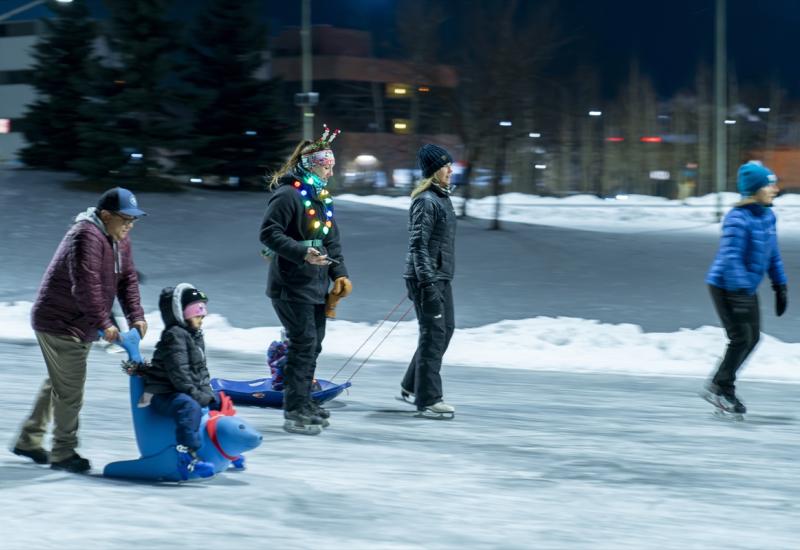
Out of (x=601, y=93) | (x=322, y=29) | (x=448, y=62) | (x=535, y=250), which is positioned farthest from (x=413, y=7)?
(x=322, y=29)

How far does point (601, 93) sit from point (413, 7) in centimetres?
5447

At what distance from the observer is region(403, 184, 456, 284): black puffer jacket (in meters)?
8.61

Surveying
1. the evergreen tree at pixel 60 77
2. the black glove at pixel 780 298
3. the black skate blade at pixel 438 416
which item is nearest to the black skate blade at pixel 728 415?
the black glove at pixel 780 298

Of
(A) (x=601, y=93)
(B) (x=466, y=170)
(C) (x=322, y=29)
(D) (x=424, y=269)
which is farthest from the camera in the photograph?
(C) (x=322, y=29)

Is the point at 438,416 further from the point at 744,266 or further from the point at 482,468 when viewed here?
the point at 744,266

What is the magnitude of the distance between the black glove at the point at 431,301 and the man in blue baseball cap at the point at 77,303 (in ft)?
8.40

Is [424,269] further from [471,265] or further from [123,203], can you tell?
[471,265]

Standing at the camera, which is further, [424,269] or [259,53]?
[259,53]

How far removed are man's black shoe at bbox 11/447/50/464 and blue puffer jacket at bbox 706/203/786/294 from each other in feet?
16.2

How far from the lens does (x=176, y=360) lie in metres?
6.36

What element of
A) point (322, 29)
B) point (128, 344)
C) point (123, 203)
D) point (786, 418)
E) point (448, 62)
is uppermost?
point (322, 29)

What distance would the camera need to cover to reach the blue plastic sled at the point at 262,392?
9.30 meters

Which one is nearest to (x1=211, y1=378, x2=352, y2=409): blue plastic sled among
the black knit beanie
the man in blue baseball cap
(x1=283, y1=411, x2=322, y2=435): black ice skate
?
(x1=283, y1=411, x2=322, y2=435): black ice skate

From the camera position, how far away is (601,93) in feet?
286
